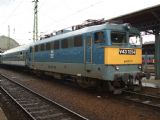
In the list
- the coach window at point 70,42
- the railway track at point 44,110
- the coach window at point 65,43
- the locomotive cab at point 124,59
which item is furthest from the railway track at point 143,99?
the coach window at point 65,43

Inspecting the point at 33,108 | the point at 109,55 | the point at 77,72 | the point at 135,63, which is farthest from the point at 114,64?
the point at 33,108

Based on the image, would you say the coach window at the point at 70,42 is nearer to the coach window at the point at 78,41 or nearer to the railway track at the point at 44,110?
the coach window at the point at 78,41

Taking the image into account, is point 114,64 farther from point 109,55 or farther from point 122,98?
point 122,98

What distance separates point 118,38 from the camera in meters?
12.8

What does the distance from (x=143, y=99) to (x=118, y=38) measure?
293 cm

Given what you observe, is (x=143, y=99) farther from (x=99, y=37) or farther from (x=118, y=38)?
(x=99, y=37)

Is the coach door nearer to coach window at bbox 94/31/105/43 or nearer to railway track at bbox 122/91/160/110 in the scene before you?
coach window at bbox 94/31/105/43

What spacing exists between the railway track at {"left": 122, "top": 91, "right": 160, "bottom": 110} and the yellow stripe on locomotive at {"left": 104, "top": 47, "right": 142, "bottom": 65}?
5.13 feet

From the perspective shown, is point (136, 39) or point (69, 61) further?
point (69, 61)

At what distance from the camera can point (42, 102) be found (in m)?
12.3

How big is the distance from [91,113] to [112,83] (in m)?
3.08

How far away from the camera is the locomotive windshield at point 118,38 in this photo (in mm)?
12531

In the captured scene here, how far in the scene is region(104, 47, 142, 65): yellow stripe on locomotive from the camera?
12.1 meters

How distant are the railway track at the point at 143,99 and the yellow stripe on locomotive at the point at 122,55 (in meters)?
1.56
